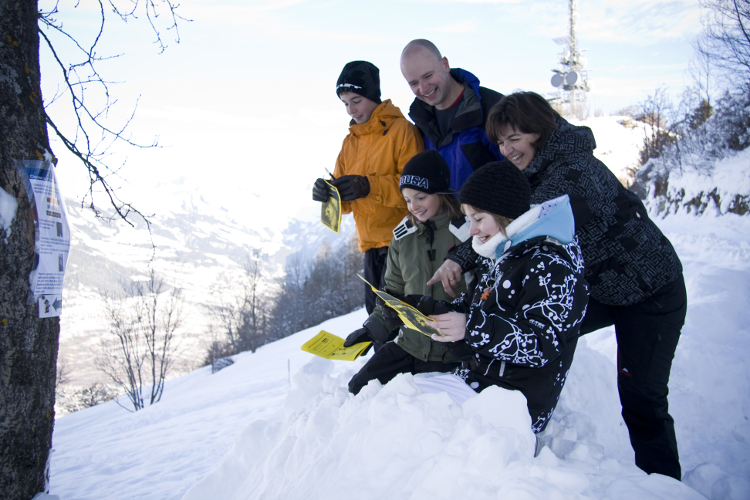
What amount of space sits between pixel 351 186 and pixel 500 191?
1223 millimetres

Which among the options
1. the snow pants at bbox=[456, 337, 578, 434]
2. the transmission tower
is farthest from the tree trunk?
the transmission tower

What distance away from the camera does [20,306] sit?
1843mm

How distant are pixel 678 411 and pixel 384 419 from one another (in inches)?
107

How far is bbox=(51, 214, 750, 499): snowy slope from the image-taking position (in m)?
1.20

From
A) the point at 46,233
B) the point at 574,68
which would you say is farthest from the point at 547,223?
the point at 574,68

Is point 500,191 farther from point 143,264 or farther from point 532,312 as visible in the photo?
point 143,264

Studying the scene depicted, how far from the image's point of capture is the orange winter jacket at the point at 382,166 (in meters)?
2.88

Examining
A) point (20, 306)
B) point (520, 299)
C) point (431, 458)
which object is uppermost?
point (520, 299)

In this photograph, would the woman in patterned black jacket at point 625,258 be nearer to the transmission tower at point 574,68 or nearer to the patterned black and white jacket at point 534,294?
the patterned black and white jacket at point 534,294

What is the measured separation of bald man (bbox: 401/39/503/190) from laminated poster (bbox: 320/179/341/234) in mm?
778

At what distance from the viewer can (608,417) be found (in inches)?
121

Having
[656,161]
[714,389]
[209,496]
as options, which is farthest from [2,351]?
[656,161]

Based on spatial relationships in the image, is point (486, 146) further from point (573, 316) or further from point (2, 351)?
point (2, 351)

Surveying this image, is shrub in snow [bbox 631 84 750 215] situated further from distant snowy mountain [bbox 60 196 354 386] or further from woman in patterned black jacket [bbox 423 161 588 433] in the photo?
distant snowy mountain [bbox 60 196 354 386]
